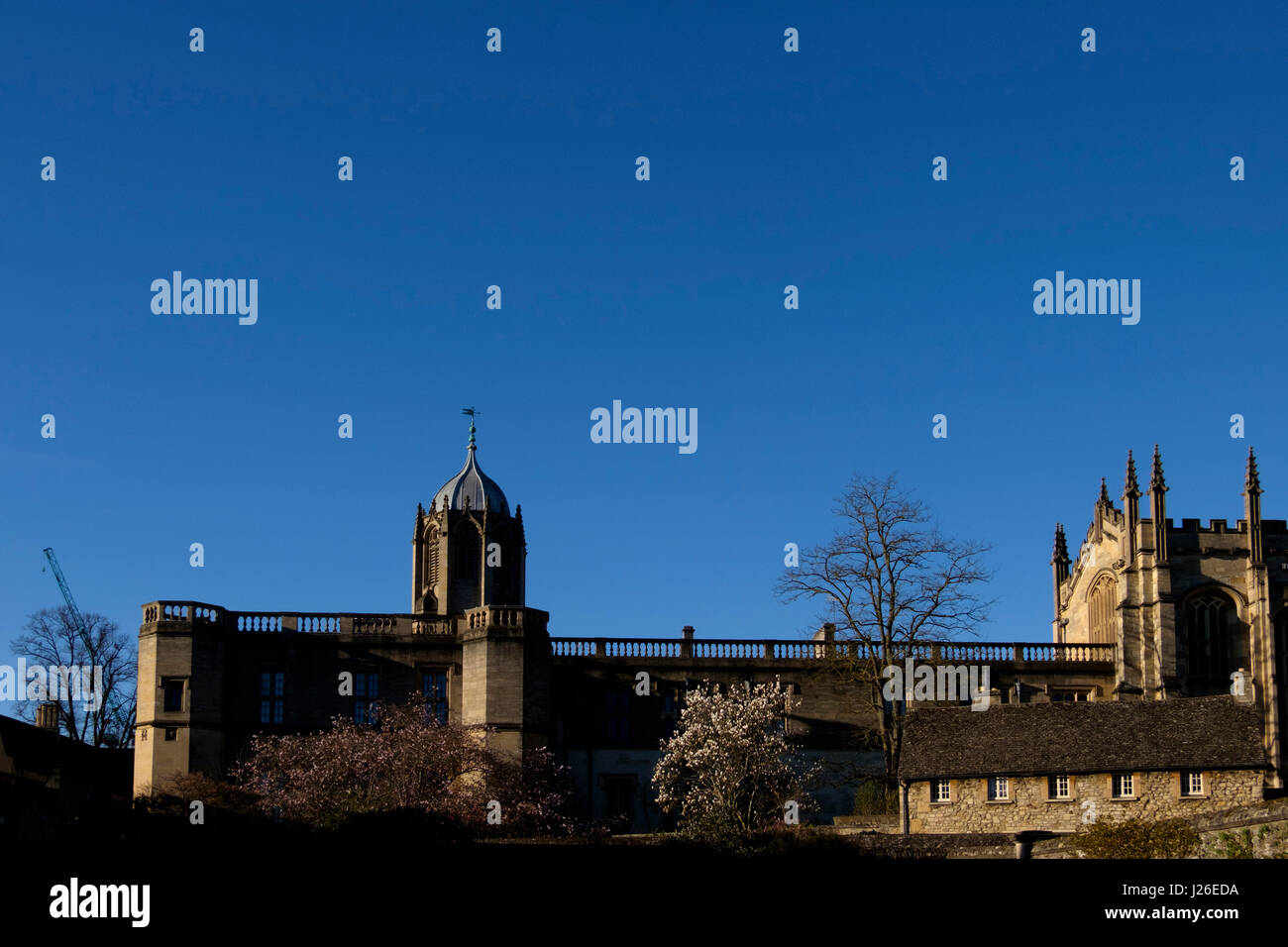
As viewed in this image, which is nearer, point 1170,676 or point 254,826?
point 254,826

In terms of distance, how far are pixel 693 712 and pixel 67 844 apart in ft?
98.3

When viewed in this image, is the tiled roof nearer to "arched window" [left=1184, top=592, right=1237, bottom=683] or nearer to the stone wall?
the stone wall

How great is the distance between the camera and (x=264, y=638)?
71000 millimetres

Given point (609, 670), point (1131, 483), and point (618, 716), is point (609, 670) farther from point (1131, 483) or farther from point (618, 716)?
point (1131, 483)

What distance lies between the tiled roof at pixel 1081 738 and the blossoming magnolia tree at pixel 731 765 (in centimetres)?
616

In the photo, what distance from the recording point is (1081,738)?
57.8 metres

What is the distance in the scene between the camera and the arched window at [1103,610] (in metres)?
79.6

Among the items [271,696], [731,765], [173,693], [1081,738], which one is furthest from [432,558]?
→ [1081,738]

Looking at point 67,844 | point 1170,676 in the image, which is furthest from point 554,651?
point 67,844

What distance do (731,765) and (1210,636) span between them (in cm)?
2350

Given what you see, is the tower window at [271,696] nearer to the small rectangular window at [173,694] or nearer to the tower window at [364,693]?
the tower window at [364,693]

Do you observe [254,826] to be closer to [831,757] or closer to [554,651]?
[554,651]

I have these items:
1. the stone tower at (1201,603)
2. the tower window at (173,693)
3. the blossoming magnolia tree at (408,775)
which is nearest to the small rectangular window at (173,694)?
the tower window at (173,693)
